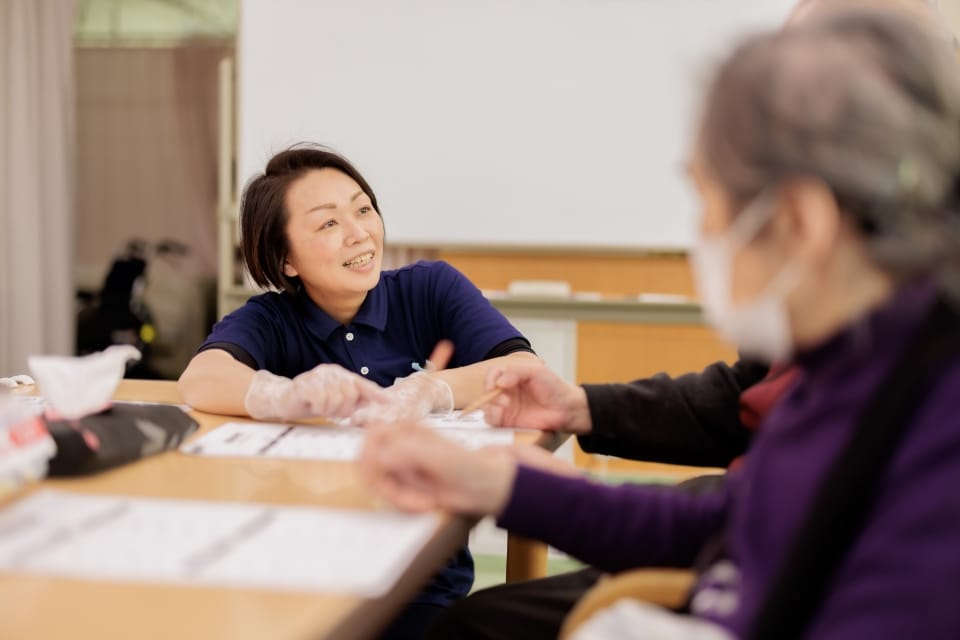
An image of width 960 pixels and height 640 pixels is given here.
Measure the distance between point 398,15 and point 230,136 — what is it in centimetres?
90

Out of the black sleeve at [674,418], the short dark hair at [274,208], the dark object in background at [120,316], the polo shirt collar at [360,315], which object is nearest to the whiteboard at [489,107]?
the dark object in background at [120,316]

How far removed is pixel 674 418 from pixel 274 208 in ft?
2.75

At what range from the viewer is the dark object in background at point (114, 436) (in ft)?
2.85

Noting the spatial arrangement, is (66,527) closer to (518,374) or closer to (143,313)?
(518,374)

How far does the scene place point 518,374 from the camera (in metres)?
1.22

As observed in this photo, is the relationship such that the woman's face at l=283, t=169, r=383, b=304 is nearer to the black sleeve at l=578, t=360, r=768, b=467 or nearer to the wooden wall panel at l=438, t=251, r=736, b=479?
the black sleeve at l=578, t=360, r=768, b=467

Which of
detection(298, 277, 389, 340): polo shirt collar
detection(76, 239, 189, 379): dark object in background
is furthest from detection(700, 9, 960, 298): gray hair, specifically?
detection(76, 239, 189, 379): dark object in background

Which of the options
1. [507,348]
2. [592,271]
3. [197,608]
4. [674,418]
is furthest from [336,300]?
[592,271]

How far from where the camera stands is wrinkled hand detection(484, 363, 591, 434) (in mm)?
1208

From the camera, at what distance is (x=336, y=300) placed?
5.32 ft

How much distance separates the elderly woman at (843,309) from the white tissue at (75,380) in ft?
2.12

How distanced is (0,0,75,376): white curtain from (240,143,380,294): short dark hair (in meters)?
3.09

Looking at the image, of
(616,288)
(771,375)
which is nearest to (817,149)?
(771,375)

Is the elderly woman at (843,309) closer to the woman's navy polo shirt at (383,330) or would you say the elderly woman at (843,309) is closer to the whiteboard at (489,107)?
the woman's navy polo shirt at (383,330)
